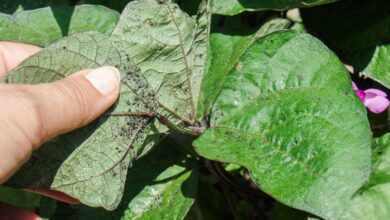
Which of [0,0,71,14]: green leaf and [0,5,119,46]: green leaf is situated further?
[0,0,71,14]: green leaf

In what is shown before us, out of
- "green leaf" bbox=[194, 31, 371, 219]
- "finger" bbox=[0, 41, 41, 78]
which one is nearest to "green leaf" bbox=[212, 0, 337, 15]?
"green leaf" bbox=[194, 31, 371, 219]

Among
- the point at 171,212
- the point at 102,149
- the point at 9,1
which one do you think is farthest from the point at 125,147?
the point at 9,1

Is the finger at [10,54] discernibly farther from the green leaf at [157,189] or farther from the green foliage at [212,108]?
→ the green leaf at [157,189]

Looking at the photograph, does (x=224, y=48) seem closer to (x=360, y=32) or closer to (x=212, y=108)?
(x=212, y=108)

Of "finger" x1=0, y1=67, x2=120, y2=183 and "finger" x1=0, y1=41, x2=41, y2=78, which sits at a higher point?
"finger" x1=0, y1=67, x2=120, y2=183

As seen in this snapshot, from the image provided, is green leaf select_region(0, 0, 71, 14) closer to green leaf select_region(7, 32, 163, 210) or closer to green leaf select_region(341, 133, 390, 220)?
green leaf select_region(7, 32, 163, 210)

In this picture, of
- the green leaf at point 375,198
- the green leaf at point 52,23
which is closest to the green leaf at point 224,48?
the green leaf at point 52,23
